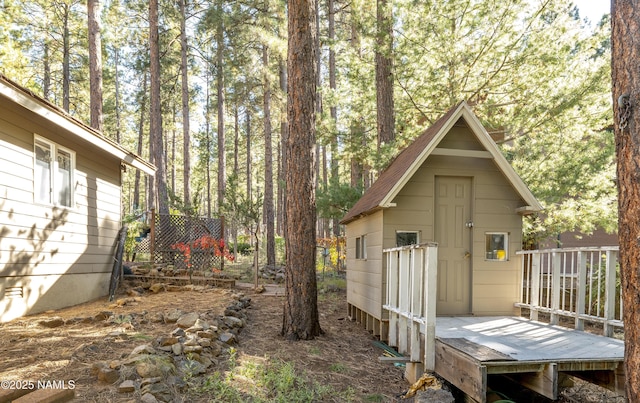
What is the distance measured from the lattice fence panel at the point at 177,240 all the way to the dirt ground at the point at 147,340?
13.4ft

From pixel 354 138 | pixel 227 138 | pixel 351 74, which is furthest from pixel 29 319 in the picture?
pixel 227 138

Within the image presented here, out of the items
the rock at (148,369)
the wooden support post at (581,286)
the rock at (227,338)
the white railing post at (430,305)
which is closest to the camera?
the rock at (148,369)

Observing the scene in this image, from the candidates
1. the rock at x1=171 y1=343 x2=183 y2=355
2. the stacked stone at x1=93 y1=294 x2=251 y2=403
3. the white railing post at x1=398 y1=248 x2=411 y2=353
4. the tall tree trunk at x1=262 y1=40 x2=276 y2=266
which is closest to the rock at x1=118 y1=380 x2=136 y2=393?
the stacked stone at x1=93 y1=294 x2=251 y2=403

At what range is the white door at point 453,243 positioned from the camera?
6.30m

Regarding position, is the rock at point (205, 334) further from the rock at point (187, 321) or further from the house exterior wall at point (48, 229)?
the house exterior wall at point (48, 229)

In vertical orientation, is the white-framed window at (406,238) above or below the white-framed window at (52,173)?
below

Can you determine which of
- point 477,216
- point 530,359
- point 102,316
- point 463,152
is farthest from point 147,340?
point 463,152

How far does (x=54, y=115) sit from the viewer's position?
260 inches

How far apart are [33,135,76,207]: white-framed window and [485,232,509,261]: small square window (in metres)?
7.78

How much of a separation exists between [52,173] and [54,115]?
1193mm

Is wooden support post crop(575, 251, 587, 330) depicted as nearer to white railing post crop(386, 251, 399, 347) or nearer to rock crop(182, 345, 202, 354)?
white railing post crop(386, 251, 399, 347)

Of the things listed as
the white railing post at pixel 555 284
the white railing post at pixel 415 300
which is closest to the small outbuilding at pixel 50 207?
the white railing post at pixel 415 300

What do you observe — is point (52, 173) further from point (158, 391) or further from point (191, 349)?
point (158, 391)

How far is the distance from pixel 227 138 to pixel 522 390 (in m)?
31.8
